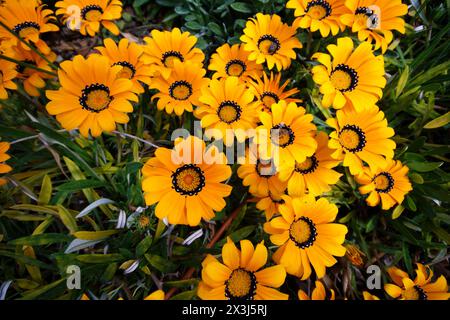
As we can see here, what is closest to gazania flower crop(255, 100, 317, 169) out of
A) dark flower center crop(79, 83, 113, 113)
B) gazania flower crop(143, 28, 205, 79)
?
gazania flower crop(143, 28, 205, 79)

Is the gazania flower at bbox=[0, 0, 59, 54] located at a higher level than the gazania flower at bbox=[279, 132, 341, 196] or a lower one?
higher

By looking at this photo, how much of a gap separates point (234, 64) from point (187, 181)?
63 cm

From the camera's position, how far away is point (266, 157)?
3.88ft

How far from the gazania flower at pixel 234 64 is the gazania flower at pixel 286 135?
0.33 meters

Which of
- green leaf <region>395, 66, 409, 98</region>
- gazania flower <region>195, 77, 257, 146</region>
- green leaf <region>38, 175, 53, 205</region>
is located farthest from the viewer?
green leaf <region>395, 66, 409, 98</region>

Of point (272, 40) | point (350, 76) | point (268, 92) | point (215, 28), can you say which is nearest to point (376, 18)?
point (350, 76)

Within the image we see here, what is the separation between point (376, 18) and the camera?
150 cm

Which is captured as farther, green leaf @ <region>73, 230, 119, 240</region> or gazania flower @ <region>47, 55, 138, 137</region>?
green leaf @ <region>73, 230, 119, 240</region>

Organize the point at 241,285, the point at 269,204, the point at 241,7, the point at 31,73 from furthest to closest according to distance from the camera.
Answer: the point at 241,7, the point at 31,73, the point at 269,204, the point at 241,285

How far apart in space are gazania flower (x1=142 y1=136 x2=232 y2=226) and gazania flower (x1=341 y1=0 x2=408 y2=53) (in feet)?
2.65

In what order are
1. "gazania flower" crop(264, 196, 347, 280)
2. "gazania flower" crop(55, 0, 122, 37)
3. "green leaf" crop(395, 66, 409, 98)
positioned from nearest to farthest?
"gazania flower" crop(264, 196, 347, 280), "gazania flower" crop(55, 0, 122, 37), "green leaf" crop(395, 66, 409, 98)

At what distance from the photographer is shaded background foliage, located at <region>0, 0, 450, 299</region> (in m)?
1.31

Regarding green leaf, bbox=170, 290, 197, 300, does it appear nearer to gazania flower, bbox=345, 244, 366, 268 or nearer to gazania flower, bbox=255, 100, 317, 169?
gazania flower, bbox=255, 100, 317, 169

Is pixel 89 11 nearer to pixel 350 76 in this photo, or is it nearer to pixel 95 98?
pixel 95 98
